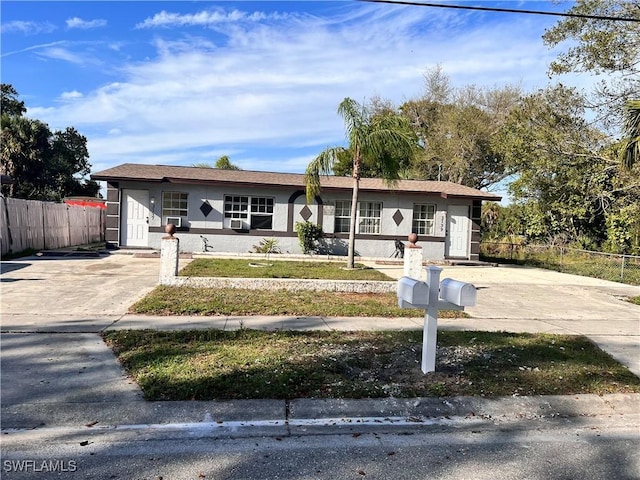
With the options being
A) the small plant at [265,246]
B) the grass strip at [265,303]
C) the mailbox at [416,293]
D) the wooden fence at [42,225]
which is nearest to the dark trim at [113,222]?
the wooden fence at [42,225]

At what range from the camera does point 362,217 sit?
806 inches

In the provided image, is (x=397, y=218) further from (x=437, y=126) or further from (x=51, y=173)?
A: (x=51, y=173)

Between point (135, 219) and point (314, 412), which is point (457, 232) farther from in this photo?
point (314, 412)

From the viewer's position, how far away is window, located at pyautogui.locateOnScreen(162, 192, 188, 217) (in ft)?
62.5

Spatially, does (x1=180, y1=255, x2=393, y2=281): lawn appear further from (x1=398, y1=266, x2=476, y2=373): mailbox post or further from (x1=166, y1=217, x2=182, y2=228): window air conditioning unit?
(x1=398, y1=266, x2=476, y2=373): mailbox post

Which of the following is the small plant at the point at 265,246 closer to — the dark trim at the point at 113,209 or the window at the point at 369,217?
the window at the point at 369,217

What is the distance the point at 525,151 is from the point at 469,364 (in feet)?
55.1

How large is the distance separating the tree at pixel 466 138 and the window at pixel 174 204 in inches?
684

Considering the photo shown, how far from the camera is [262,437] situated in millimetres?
3855

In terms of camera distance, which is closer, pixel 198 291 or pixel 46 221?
pixel 198 291

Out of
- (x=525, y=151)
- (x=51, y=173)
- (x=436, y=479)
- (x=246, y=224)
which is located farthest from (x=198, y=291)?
(x=51, y=173)

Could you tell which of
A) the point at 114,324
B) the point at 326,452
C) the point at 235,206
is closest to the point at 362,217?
the point at 235,206

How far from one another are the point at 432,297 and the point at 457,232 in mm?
16902

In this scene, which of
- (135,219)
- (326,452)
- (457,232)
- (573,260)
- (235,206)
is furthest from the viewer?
(457,232)
